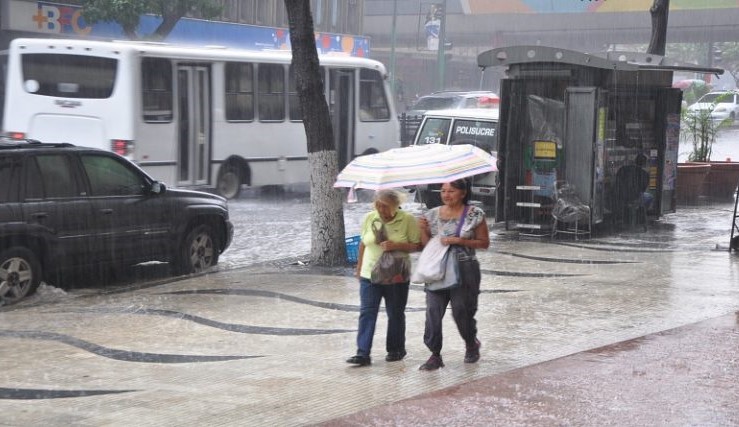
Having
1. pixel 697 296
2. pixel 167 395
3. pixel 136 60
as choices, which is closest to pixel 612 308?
pixel 697 296

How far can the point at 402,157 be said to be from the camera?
7574 millimetres

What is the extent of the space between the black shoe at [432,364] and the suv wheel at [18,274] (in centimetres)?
490

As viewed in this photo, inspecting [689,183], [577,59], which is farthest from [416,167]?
[689,183]

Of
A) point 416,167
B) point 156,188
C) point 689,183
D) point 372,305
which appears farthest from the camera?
point 689,183

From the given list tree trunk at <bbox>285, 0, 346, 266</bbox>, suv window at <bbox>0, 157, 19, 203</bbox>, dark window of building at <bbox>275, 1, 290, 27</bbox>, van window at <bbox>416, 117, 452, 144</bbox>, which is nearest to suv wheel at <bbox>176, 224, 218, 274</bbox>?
tree trunk at <bbox>285, 0, 346, 266</bbox>

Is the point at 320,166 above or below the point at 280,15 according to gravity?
below

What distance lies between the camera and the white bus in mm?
18094

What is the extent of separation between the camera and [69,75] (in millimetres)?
18312

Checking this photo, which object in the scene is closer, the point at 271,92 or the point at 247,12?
the point at 271,92

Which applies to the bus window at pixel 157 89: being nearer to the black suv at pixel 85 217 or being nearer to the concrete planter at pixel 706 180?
the black suv at pixel 85 217

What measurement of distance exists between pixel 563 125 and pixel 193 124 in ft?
23.6

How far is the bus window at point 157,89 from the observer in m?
18.4

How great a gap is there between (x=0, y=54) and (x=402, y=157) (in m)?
24.8

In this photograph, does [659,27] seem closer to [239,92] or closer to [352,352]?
[239,92]
